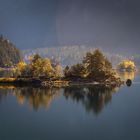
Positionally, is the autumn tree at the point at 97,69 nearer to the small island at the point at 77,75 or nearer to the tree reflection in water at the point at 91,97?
the small island at the point at 77,75

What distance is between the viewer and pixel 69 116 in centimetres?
6219

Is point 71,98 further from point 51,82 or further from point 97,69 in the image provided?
point 97,69

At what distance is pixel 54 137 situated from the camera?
4806cm

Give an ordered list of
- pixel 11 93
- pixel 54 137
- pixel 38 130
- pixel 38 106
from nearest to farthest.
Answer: pixel 54 137
pixel 38 130
pixel 38 106
pixel 11 93

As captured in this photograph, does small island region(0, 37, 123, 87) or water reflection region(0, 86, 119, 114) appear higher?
small island region(0, 37, 123, 87)

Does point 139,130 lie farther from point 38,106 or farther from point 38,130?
point 38,106

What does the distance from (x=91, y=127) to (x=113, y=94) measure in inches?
1626

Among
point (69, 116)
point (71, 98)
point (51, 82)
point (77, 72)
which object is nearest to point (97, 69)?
point (77, 72)

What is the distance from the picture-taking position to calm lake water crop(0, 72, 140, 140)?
49438 mm

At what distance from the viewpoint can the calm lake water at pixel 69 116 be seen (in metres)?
49.4

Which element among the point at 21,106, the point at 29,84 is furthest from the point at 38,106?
the point at 29,84

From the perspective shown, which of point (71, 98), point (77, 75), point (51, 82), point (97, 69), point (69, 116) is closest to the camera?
point (69, 116)

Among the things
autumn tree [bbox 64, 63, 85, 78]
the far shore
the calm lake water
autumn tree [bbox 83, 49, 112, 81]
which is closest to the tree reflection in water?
the calm lake water

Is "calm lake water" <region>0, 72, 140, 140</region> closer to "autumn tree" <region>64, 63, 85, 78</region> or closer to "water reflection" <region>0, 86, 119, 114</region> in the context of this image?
"water reflection" <region>0, 86, 119, 114</region>
